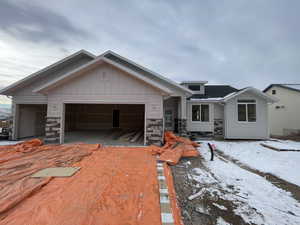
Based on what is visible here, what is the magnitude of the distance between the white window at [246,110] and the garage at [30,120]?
15.0 m

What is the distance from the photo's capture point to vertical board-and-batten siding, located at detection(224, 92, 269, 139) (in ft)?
29.9

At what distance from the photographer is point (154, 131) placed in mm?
6535

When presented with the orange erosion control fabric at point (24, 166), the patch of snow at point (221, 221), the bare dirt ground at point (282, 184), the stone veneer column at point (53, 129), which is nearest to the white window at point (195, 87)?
the bare dirt ground at point (282, 184)

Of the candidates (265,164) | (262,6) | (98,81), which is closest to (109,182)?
(98,81)

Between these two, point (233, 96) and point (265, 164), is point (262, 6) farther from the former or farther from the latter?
point (265, 164)

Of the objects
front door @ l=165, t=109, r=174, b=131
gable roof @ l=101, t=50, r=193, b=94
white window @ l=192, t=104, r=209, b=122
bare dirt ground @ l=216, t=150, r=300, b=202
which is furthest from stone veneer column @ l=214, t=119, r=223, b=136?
bare dirt ground @ l=216, t=150, r=300, b=202

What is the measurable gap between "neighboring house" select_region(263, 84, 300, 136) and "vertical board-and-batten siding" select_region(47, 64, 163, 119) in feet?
46.6

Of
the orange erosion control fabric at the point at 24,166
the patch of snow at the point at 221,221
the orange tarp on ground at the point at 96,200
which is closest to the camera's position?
the orange tarp on ground at the point at 96,200

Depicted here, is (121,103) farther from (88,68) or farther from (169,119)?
(169,119)

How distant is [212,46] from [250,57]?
17.7 ft

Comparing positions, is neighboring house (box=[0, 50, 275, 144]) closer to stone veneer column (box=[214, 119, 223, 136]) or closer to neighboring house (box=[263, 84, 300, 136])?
stone veneer column (box=[214, 119, 223, 136])

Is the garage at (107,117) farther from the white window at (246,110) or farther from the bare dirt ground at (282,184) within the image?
the bare dirt ground at (282,184)

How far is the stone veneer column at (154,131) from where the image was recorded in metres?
6.50

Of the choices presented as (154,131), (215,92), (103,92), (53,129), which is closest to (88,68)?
(103,92)
